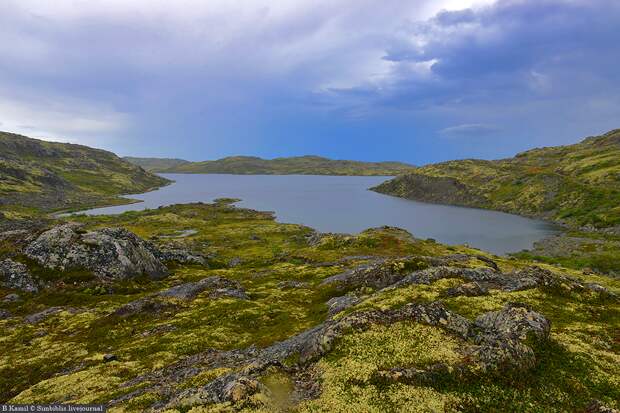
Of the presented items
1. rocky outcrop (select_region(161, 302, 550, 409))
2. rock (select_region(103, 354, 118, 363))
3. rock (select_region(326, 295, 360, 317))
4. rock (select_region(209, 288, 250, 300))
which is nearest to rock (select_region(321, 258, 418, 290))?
rock (select_region(326, 295, 360, 317))

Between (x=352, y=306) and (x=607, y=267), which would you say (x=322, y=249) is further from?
(x=607, y=267)

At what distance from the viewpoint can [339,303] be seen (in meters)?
48.7

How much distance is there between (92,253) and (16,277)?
11384mm

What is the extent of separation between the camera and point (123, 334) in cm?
4447

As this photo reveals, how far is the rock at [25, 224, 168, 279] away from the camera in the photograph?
65.4 metres

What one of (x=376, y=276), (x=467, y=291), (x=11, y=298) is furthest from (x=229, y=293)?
(x=467, y=291)

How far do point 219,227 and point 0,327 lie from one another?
397 feet

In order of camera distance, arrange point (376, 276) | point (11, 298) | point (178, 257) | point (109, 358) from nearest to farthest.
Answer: point (109, 358), point (376, 276), point (11, 298), point (178, 257)

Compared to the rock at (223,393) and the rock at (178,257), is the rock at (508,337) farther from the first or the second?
the rock at (178,257)

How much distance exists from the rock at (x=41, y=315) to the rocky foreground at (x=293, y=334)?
0.36m

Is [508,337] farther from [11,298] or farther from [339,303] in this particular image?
[11,298]

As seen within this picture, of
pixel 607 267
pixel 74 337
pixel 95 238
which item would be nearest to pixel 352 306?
pixel 74 337

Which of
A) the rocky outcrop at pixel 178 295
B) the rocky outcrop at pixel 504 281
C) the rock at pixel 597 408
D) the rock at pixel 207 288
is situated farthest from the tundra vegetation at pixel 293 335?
the rock at pixel 207 288

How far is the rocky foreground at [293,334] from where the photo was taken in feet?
70.7
